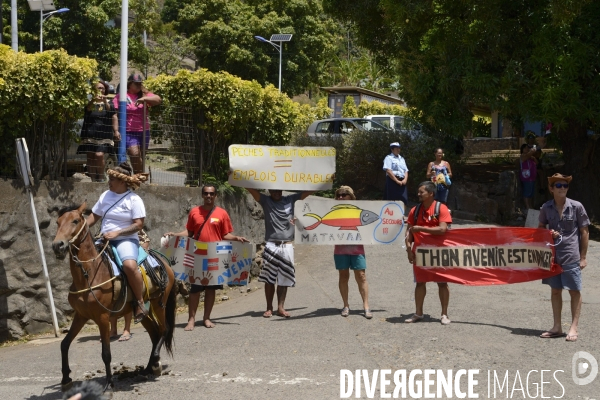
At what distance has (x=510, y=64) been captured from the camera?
60.4 ft

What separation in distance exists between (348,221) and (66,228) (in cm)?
448

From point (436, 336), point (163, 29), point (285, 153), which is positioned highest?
point (163, 29)

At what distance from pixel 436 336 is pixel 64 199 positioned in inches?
237

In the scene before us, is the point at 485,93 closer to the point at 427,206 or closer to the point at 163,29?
the point at 427,206

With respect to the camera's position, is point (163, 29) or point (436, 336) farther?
point (163, 29)

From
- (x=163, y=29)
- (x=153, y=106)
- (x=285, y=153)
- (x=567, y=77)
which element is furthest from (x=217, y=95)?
(x=163, y=29)

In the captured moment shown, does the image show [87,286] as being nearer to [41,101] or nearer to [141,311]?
[141,311]

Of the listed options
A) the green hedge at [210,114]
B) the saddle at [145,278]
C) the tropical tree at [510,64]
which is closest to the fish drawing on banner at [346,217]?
the saddle at [145,278]

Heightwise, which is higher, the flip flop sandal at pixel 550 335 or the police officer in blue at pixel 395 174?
the police officer in blue at pixel 395 174

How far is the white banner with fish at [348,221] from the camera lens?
36.9 feet

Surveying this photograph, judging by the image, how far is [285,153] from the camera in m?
11.9

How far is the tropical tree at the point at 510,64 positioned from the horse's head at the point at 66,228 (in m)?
12.0

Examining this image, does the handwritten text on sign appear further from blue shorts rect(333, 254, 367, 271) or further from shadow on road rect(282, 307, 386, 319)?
shadow on road rect(282, 307, 386, 319)

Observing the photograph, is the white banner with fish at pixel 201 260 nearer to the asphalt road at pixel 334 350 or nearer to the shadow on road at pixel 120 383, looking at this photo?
the asphalt road at pixel 334 350
